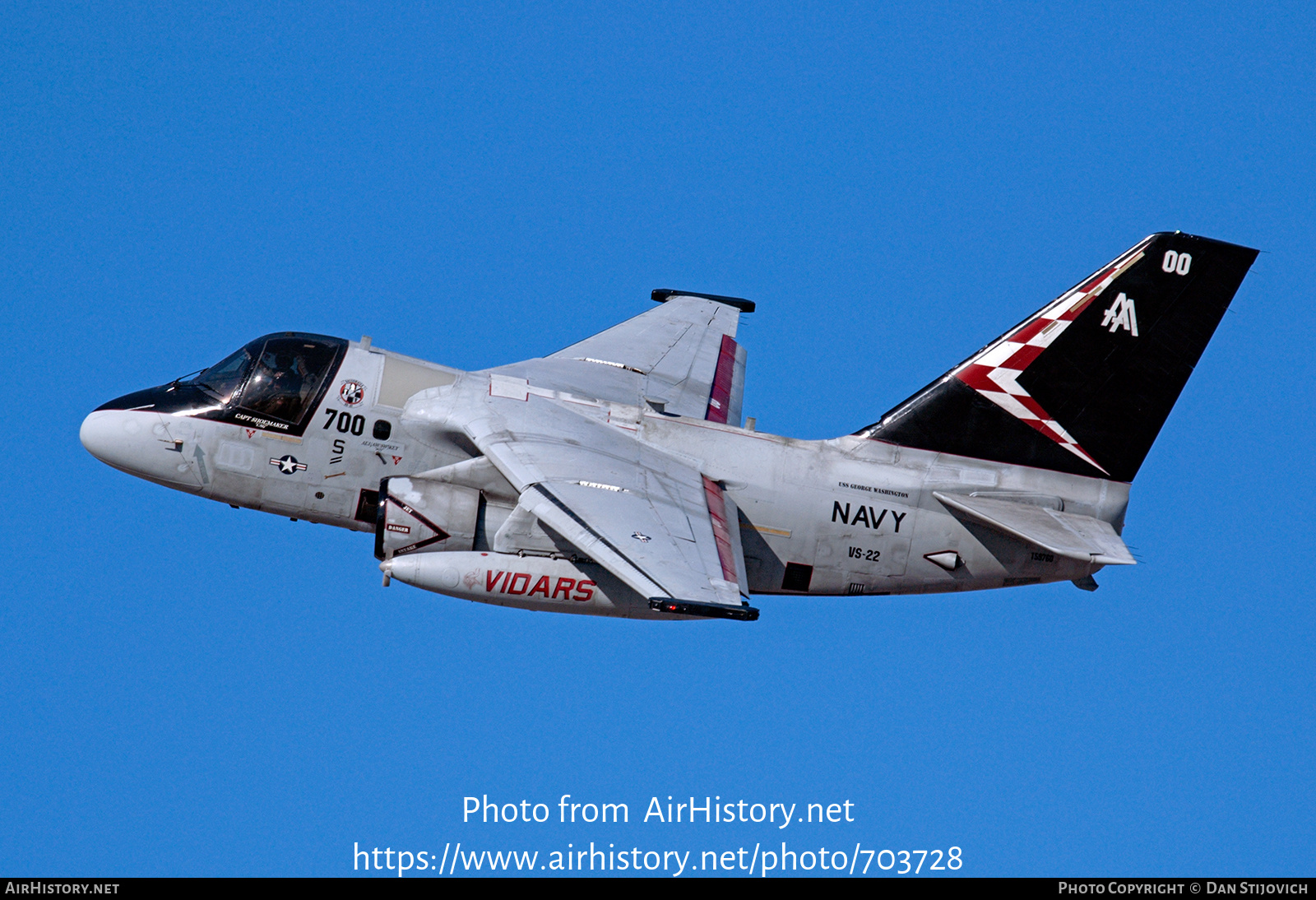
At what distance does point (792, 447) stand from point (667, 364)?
5049 mm

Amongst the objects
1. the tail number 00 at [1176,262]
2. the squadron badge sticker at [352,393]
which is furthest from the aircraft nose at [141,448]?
the tail number 00 at [1176,262]

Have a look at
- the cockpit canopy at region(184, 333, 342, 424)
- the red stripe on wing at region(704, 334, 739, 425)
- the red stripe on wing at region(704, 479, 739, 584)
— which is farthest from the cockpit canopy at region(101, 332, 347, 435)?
the red stripe on wing at region(704, 334, 739, 425)

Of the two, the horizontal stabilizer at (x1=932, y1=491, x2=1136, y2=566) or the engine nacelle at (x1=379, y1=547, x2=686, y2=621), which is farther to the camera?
the horizontal stabilizer at (x1=932, y1=491, x2=1136, y2=566)

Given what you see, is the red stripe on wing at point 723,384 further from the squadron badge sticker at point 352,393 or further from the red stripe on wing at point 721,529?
the squadron badge sticker at point 352,393

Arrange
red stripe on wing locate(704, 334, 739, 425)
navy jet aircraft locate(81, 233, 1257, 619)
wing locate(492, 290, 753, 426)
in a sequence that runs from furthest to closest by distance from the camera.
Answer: red stripe on wing locate(704, 334, 739, 425), wing locate(492, 290, 753, 426), navy jet aircraft locate(81, 233, 1257, 619)

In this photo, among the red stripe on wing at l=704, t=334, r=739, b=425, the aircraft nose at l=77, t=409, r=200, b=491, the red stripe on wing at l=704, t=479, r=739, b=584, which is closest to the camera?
the red stripe on wing at l=704, t=479, r=739, b=584

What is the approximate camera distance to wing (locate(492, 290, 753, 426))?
27453mm

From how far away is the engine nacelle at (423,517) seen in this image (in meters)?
24.0

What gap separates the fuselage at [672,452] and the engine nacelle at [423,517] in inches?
9.8

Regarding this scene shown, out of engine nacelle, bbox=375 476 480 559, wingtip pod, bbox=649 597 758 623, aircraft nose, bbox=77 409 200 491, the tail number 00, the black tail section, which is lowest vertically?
wingtip pod, bbox=649 597 758 623

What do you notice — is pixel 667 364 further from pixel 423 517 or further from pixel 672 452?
pixel 423 517

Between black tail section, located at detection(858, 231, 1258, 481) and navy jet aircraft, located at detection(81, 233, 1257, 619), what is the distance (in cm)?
3

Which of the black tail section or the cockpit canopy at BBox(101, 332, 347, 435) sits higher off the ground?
the black tail section

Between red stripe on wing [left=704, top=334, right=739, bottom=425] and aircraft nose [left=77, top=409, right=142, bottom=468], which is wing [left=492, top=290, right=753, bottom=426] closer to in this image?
red stripe on wing [left=704, top=334, right=739, bottom=425]
